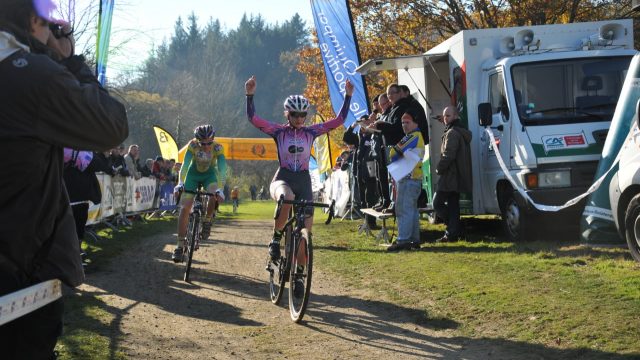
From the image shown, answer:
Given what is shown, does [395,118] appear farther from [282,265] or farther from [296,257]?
[296,257]

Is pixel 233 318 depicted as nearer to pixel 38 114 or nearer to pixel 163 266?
pixel 163 266

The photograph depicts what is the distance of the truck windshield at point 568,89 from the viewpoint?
11273 millimetres

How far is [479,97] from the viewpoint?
495 inches

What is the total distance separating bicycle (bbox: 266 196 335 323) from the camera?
7570 millimetres

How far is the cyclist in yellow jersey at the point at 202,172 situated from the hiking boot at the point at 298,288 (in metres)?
3.37

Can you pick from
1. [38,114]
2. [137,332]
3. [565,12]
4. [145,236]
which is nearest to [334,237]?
[145,236]

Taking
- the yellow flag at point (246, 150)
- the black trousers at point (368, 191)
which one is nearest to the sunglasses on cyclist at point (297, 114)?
the black trousers at point (368, 191)

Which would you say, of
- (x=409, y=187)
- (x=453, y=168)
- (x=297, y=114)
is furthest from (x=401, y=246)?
(x=297, y=114)

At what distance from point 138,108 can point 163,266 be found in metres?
65.4

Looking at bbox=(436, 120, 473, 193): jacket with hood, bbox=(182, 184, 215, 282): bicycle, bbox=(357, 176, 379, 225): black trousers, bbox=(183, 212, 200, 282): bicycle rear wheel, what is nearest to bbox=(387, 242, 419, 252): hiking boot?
bbox=(436, 120, 473, 193): jacket with hood

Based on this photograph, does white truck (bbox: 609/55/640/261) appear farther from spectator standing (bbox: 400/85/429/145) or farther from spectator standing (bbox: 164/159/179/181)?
spectator standing (bbox: 164/159/179/181)

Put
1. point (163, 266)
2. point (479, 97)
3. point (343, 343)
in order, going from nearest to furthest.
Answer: point (343, 343) < point (163, 266) < point (479, 97)

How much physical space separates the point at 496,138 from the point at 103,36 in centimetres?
727

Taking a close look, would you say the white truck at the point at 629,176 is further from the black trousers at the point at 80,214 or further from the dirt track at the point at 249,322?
the black trousers at the point at 80,214
